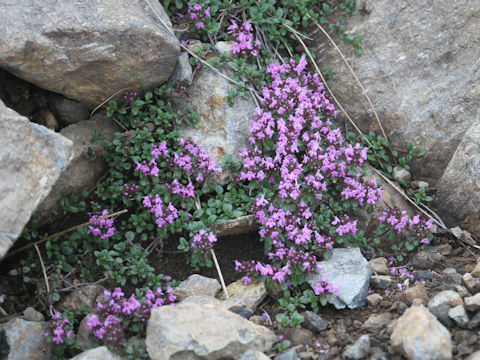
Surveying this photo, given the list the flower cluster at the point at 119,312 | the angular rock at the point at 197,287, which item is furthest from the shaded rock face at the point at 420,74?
the flower cluster at the point at 119,312

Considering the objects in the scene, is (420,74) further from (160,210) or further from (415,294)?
(160,210)

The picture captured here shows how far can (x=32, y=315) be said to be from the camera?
399 cm

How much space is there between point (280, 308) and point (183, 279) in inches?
31.9

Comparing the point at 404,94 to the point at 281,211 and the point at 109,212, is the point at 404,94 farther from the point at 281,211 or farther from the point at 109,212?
the point at 109,212

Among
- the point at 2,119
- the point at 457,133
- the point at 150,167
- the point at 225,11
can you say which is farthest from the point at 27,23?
the point at 457,133

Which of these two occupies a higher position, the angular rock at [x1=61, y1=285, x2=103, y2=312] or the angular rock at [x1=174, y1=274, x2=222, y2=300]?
the angular rock at [x1=174, y1=274, x2=222, y2=300]

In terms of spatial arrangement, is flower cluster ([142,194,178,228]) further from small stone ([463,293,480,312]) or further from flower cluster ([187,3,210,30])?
small stone ([463,293,480,312])

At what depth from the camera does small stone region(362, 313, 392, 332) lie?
3.93 metres

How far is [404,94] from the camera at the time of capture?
5359mm

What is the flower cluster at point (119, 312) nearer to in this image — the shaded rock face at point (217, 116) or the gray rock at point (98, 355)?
the gray rock at point (98, 355)

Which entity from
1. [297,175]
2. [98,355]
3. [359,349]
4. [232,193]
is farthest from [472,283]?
[98,355]

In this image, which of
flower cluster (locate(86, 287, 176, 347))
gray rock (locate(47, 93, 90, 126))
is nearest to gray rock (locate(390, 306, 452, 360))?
flower cluster (locate(86, 287, 176, 347))

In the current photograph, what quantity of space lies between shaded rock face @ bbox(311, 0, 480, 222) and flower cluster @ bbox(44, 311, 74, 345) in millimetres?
3201

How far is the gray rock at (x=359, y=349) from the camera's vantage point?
11.9 feet
